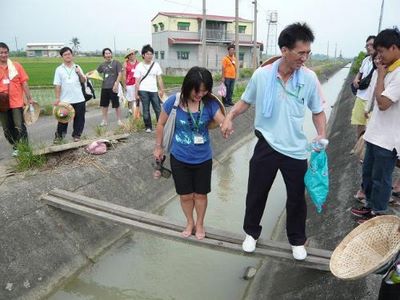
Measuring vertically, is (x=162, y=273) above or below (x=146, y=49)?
below

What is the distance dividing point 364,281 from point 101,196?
378cm

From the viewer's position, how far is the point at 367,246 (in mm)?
2908

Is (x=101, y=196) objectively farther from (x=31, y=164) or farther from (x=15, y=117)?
(x=15, y=117)

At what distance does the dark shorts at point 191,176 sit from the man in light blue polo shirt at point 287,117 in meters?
0.47

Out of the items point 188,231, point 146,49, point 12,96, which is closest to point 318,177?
point 188,231

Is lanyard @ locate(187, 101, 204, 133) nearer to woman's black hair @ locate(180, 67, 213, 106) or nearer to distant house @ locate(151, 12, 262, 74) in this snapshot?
woman's black hair @ locate(180, 67, 213, 106)

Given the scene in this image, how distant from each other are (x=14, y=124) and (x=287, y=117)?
477cm

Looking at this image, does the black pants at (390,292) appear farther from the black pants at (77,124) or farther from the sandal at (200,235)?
the black pants at (77,124)

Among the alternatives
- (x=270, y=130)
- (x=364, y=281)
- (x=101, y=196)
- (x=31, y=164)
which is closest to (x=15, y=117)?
(x=31, y=164)

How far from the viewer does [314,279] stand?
3521 mm

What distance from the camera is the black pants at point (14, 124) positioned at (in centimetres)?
589

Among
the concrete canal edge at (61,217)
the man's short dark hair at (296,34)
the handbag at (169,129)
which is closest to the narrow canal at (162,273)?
the concrete canal edge at (61,217)

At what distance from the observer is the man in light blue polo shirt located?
9.34ft

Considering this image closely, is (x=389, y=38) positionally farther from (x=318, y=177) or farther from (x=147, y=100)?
(x=147, y=100)
